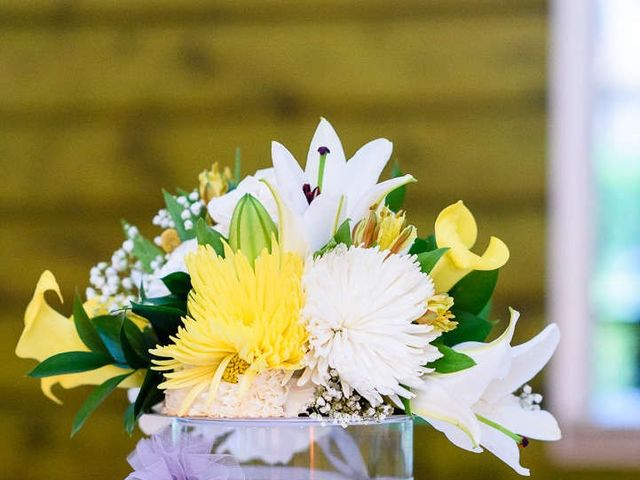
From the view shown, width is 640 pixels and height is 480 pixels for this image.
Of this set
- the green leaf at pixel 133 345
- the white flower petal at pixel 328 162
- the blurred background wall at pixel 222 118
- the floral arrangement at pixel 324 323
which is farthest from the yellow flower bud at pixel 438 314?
the blurred background wall at pixel 222 118

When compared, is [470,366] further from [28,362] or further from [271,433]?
[28,362]

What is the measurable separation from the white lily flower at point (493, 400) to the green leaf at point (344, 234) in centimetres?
11

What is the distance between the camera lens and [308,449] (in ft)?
2.05

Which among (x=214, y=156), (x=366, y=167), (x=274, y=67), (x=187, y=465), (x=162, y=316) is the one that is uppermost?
(x=274, y=67)

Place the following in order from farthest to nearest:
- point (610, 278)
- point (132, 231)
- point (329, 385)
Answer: point (610, 278), point (132, 231), point (329, 385)

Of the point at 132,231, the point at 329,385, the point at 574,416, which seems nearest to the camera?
the point at 329,385

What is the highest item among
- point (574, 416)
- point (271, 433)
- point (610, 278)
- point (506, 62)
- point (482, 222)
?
point (506, 62)

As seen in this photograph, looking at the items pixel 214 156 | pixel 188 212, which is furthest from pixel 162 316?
pixel 214 156

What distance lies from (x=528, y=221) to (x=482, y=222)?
8 cm

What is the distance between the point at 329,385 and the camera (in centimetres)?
56

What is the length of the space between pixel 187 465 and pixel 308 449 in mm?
97

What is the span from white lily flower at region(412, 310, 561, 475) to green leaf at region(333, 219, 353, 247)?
11 centimetres

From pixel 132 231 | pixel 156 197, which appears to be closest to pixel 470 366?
pixel 132 231

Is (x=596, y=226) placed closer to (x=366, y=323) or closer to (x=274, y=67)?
(x=274, y=67)
